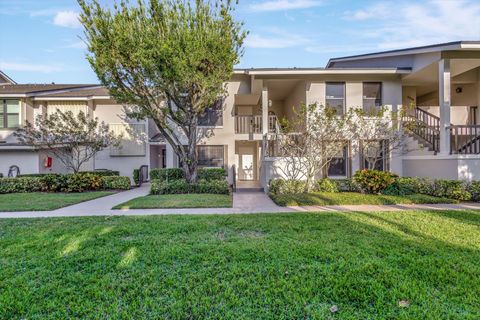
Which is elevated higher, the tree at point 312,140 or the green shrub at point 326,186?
the tree at point 312,140

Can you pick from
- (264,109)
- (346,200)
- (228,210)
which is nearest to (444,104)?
(346,200)

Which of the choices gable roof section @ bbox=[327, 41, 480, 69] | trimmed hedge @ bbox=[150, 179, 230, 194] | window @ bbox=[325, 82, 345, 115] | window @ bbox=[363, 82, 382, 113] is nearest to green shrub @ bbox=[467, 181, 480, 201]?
gable roof section @ bbox=[327, 41, 480, 69]

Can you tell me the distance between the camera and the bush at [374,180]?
959 centimetres

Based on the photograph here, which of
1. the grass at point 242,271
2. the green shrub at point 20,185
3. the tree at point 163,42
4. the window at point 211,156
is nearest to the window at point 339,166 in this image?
the window at point 211,156

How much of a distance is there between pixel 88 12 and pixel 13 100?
30.3 feet

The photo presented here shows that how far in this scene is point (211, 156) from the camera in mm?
14703

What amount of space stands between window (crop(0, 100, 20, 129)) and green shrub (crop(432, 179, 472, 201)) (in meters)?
20.2

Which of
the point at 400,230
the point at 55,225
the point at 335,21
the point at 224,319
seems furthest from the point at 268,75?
the point at 224,319

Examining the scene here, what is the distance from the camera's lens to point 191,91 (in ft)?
36.0

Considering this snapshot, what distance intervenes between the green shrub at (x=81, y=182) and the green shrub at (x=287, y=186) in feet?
26.1

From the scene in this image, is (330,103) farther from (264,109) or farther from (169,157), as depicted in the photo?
(169,157)

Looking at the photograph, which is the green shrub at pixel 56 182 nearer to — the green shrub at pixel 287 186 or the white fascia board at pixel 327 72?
the green shrub at pixel 287 186

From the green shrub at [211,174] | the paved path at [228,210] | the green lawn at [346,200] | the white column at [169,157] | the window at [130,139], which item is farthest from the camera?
the window at [130,139]

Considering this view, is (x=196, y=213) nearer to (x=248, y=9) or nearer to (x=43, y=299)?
(x=43, y=299)
